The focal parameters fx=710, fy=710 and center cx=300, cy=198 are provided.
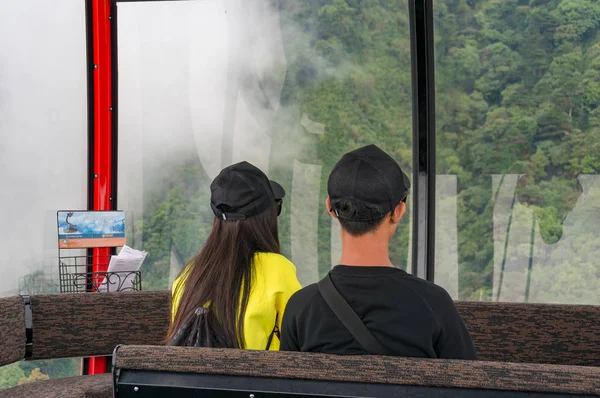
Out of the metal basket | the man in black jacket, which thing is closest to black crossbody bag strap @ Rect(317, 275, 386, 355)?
the man in black jacket

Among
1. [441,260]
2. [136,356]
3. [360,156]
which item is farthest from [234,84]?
[136,356]

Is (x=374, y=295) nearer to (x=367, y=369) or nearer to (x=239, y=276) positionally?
(x=367, y=369)

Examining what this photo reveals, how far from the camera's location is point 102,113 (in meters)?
4.43

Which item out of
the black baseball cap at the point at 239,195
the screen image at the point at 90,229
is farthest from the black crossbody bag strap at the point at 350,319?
the screen image at the point at 90,229

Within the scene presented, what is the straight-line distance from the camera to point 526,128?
394 cm

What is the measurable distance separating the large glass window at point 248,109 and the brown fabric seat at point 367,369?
109 inches

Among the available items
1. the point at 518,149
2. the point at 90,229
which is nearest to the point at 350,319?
the point at 518,149

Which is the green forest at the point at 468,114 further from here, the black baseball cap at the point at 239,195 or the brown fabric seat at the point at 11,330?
the black baseball cap at the point at 239,195

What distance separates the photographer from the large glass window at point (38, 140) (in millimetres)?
4031

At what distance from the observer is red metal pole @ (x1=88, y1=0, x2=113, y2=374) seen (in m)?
4.37

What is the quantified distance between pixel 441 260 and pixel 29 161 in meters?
2.48

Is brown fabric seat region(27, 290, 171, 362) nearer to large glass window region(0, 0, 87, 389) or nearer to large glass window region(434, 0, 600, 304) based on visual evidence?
large glass window region(0, 0, 87, 389)

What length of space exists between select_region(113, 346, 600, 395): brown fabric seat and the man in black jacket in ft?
0.64

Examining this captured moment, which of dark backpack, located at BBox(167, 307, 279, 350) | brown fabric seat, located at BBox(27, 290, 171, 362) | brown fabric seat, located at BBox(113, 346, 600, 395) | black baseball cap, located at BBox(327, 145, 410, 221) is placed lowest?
brown fabric seat, located at BBox(27, 290, 171, 362)
